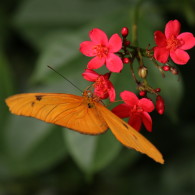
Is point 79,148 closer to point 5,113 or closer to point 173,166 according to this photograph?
point 5,113

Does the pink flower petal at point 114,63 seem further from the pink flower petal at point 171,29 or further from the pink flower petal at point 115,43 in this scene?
the pink flower petal at point 171,29

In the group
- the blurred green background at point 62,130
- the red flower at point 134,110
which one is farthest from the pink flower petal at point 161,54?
the blurred green background at point 62,130

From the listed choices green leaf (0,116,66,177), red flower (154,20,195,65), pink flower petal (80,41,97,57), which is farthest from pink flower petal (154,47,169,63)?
green leaf (0,116,66,177)

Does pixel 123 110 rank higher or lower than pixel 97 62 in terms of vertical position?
lower

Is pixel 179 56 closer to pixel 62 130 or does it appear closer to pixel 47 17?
pixel 62 130

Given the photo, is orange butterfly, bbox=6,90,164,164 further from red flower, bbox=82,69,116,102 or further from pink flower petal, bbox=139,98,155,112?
pink flower petal, bbox=139,98,155,112

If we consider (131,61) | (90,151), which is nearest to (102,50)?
(131,61)
